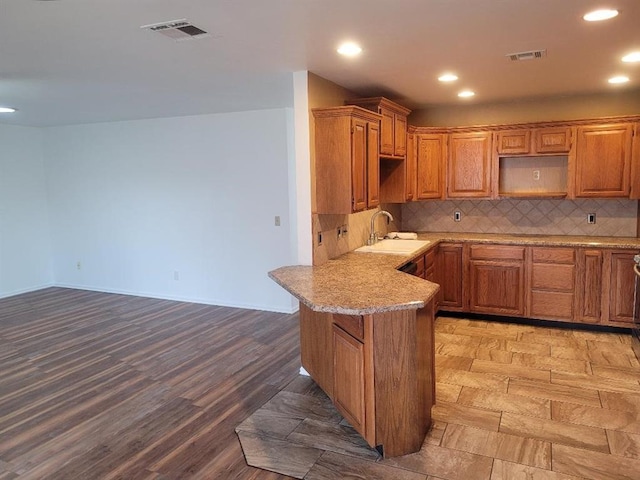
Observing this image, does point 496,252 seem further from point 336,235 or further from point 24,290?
point 24,290

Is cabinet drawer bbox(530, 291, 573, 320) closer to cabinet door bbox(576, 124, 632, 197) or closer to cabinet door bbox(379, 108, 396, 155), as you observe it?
cabinet door bbox(576, 124, 632, 197)

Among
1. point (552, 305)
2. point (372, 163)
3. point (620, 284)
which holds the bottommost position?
point (552, 305)

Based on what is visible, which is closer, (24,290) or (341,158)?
(341,158)

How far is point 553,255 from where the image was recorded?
186 inches

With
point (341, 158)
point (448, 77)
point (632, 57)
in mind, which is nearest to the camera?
point (632, 57)

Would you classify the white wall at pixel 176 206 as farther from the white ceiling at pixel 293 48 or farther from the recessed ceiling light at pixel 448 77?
the recessed ceiling light at pixel 448 77

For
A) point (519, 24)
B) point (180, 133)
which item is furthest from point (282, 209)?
point (519, 24)

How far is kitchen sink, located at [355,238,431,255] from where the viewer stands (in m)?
4.38

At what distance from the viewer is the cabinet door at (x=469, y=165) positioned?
5168mm

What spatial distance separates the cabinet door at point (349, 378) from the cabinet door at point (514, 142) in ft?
10.2

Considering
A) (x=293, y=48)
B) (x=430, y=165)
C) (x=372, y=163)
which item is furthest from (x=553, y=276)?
(x=293, y=48)

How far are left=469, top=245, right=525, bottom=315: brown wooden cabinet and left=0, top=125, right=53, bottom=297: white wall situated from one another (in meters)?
6.17

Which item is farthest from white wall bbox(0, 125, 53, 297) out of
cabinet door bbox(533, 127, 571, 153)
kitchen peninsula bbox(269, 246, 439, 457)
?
cabinet door bbox(533, 127, 571, 153)

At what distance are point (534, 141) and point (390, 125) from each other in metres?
1.62
